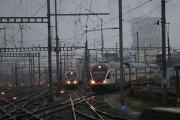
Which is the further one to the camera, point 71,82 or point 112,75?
point 71,82

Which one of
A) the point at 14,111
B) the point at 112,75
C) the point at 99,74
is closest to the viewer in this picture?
the point at 14,111

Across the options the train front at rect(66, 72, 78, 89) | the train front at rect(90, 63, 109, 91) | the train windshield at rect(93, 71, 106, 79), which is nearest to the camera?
the train front at rect(90, 63, 109, 91)

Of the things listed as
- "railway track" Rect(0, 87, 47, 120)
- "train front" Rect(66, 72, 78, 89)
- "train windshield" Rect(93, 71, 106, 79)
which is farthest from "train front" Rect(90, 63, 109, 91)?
"train front" Rect(66, 72, 78, 89)

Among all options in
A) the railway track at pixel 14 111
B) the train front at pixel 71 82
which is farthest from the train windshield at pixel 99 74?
the train front at pixel 71 82

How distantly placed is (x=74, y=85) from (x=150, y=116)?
39.1 metres

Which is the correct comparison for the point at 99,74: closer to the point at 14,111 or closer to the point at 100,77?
the point at 100,77

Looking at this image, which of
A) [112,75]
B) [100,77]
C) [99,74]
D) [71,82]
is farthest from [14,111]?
[71,82]

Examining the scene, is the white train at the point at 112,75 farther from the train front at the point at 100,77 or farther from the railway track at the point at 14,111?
the railway track at the point at 14,111

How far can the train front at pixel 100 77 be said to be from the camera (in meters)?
31.0

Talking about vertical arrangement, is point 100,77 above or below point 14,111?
above

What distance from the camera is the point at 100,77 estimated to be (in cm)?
3130

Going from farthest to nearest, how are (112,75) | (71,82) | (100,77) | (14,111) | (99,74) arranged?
(71,82) < (112,75) < (99,74) < (100,77) < (14,111)

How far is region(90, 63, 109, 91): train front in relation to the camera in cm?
3095

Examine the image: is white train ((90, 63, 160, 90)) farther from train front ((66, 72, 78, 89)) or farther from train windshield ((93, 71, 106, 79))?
train front ((66, 72, 78, 89))
